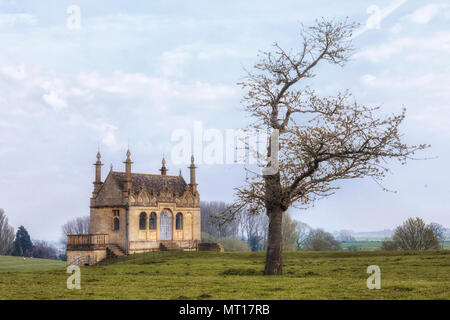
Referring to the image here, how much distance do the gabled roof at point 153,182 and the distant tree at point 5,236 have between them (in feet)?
216

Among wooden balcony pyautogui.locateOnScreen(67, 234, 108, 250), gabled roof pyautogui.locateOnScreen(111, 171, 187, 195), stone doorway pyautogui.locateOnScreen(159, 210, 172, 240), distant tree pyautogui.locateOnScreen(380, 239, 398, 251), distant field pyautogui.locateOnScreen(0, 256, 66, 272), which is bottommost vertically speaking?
distant field pyautogui.locateOnScreen(0, 256, 66, 272)

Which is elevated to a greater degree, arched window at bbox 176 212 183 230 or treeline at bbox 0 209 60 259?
arched window at bbox 176 212 183 230

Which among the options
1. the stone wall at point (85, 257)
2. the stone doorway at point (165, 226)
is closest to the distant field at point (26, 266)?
the stone wall at point (85, 257)

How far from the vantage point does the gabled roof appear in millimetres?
63469

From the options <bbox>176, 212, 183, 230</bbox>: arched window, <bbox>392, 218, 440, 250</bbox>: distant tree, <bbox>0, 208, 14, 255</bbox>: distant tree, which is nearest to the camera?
<bbox>176, 212, 183, 230</bbox>: arched window

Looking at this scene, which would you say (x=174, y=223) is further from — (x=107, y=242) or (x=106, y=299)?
(x=106, y=299)

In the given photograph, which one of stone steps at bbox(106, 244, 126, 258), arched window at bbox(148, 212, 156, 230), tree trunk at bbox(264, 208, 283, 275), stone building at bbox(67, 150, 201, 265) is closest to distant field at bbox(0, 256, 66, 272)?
stone building at bbox(67, 150, 201, 265)

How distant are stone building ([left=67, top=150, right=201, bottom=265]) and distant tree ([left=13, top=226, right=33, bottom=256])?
216ft

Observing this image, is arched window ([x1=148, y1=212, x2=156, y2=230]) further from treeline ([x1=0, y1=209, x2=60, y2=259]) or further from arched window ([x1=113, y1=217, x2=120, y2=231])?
treeline ([x1=0, y1=209, x2=60, y2=259])

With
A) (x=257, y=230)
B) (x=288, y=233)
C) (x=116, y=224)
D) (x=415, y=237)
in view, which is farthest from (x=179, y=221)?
(x=257, y=230)

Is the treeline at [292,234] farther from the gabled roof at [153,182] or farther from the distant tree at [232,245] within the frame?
the gabled roof at [153,182]
